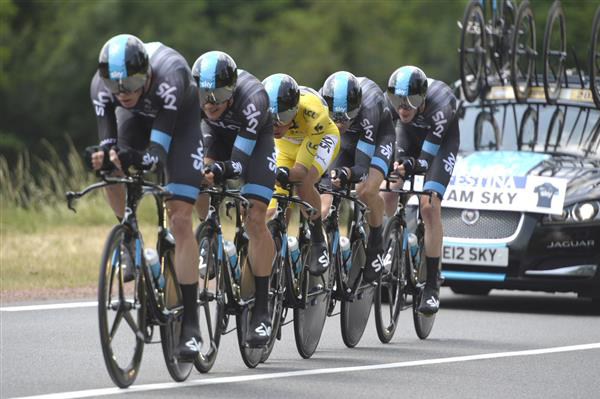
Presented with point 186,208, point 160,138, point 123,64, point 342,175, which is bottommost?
point 342,175

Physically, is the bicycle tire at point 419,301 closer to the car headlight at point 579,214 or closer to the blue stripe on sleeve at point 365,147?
the blue stripe on sleeve at point 365,147

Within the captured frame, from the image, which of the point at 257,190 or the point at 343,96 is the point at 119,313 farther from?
the point at 343,96

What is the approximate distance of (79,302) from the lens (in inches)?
527

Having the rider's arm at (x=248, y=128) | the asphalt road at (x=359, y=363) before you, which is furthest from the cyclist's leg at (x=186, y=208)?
the rider's arm at (x=248, y=128)

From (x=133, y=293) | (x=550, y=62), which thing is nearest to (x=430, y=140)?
(x=133, y=293)

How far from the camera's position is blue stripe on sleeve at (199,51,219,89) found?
9.11 metres

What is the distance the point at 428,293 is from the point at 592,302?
3025 millimetres

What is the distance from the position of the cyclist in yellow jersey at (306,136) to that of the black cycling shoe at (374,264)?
2.46 feet

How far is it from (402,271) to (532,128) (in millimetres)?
3613

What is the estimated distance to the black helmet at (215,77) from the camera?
359 inches

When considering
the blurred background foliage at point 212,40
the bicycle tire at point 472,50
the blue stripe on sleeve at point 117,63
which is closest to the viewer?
the blue stripe on sleeve at point 117,63

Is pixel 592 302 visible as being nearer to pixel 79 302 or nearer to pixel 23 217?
pixel 79 302

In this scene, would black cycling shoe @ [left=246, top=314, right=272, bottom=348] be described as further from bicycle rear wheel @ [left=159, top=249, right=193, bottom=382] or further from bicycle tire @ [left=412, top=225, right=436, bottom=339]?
bicycle tire @ [left=412, top=225, right=436, bottom=339]

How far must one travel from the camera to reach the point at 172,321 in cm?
853
